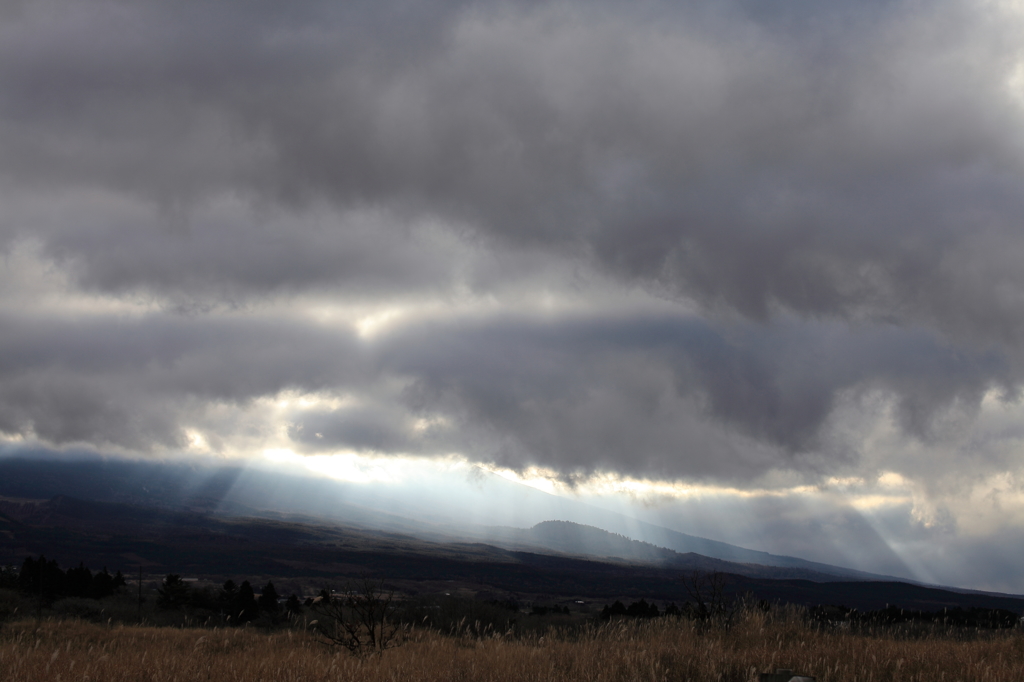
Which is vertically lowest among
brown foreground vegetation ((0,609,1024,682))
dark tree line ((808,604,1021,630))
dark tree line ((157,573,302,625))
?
dark tree line ((157,573,302,625))

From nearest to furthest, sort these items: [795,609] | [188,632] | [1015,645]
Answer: [1015,645]
[795,609]
[188,632]

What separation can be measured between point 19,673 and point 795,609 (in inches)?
701

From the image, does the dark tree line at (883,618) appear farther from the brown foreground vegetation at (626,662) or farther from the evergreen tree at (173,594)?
the evergreen tree at (173,594)

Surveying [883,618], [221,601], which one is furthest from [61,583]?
[883,618]

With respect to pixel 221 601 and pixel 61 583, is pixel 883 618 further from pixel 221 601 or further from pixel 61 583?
pixel 61 583

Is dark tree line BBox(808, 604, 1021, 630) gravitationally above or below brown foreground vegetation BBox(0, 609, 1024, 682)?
below

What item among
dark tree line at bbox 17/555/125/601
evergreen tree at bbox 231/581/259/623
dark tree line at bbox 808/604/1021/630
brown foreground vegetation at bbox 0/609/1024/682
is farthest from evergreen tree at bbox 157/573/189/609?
dark tree line at bbox 808/604/1021/630

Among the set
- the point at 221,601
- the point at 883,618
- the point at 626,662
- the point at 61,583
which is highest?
the point at 626,662

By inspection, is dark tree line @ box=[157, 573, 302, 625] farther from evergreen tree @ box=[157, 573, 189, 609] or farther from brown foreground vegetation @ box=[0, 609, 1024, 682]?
→ brown foreground vegetation @ box=[0, 609, 1024, 682]

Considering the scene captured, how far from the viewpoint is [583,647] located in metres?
13.5

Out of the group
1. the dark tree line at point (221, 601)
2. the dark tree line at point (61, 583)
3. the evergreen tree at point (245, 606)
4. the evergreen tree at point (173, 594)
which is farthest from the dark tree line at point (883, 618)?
the dark tree line at point (61, 583)

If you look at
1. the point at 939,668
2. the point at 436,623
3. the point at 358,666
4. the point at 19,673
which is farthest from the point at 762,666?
the point at 436,623

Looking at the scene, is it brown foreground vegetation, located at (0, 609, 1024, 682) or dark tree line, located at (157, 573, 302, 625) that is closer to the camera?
brown foreground vegetation, located at (0, 609, 1024, 682)

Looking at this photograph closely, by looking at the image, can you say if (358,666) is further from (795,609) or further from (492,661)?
(795,609)
